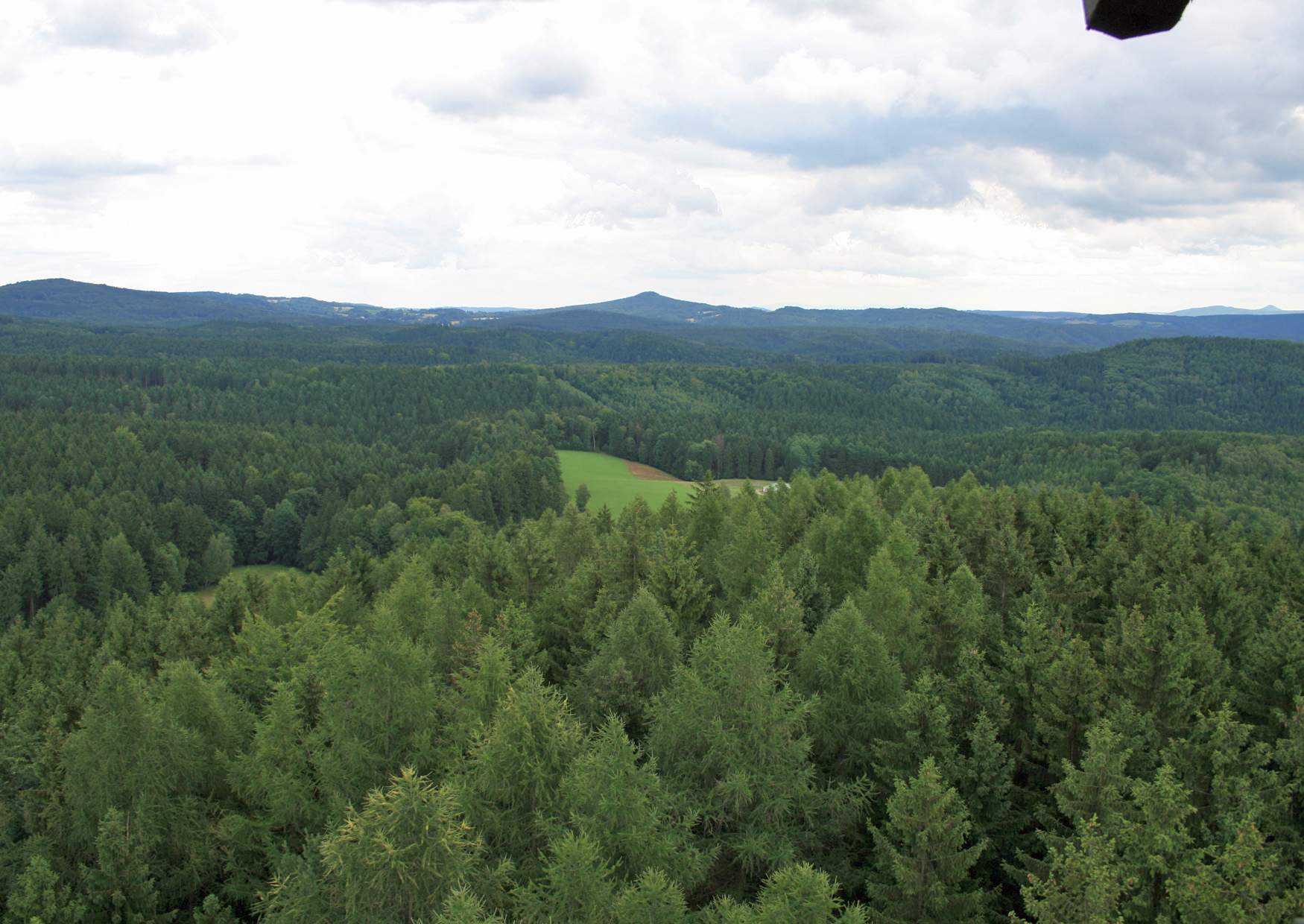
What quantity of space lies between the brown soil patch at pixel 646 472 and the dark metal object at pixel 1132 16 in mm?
128062

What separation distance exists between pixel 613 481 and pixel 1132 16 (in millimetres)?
124343

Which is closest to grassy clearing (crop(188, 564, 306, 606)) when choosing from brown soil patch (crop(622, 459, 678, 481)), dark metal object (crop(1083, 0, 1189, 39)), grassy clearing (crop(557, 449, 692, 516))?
grassy clearing (crop(557, 449, 692, 516))

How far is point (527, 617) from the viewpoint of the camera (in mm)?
34781

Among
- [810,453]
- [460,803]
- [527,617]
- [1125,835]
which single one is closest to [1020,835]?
[1125,835]

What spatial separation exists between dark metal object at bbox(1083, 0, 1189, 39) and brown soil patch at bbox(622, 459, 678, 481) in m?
128

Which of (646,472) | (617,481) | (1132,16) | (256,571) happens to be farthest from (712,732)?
(646,472)

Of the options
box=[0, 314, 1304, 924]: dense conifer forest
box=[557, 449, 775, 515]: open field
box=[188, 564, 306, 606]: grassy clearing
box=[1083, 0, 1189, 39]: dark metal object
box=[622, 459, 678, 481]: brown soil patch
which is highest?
box=[1083, 0, 1189, 39]: dark metal object

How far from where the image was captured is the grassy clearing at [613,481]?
11262 cm

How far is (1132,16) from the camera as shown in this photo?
2953mm

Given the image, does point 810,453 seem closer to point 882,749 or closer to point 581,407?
point 581,407

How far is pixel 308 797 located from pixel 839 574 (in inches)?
942

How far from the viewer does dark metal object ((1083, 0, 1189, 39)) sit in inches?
112

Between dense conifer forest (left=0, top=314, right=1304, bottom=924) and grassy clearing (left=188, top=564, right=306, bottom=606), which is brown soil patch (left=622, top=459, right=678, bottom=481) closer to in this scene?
grassy clearing (left=188, top=564, right=306, bottom=606)

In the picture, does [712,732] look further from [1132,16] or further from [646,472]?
[646,472]
